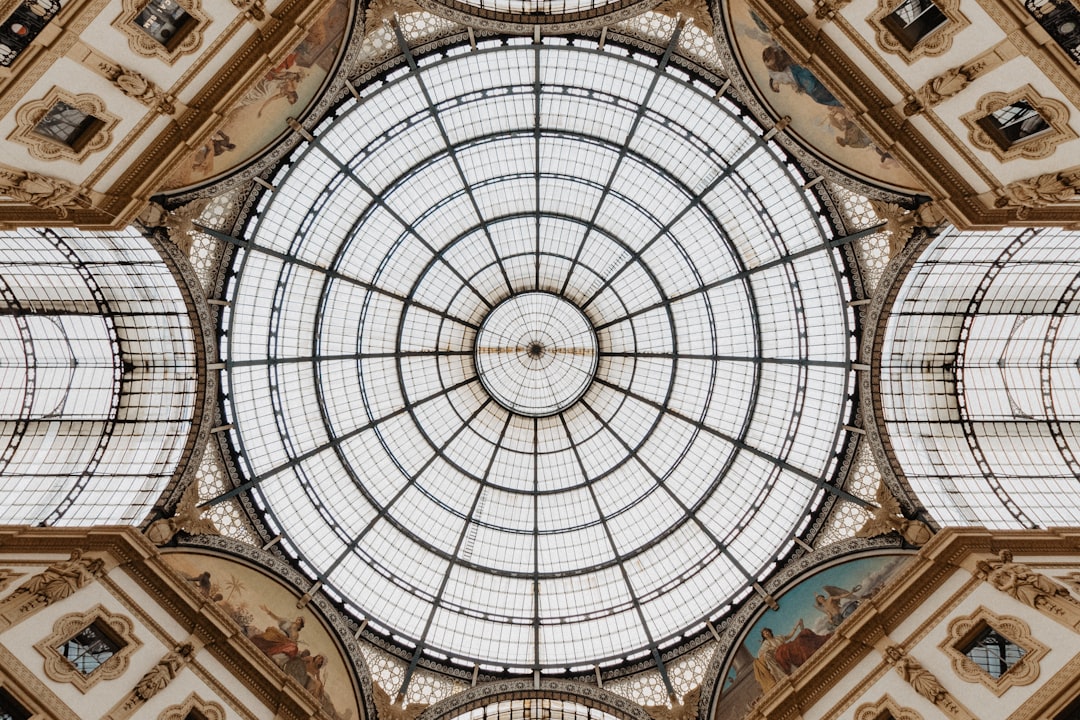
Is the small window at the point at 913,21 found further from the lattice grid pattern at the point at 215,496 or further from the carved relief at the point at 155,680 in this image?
the carved relief at the point at 155,680

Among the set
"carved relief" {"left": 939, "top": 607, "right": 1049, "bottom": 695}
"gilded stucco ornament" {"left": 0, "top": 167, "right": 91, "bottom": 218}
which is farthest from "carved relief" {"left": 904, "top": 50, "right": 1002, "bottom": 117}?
"gilded stucco ornament" {"left": 0, "top": 167, "right": 91, "bottom": 218}

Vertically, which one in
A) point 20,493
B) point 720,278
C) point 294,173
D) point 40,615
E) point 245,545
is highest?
point 294,173

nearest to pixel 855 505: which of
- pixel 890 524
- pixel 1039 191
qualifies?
pixel 890 524

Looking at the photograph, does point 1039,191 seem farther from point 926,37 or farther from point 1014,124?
point 926,37

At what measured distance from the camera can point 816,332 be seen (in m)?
22.5

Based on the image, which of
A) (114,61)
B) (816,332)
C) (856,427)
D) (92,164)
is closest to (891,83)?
(816,332)

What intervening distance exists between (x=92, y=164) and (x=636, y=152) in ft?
49.5

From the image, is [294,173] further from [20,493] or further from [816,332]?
[816,332]

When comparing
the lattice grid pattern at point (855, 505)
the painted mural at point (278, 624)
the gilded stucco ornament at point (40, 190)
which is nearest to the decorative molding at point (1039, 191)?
the lattice grid pattern at point (855, 505)

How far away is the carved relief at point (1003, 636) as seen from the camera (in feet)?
49.5

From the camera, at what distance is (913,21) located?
14016 mm

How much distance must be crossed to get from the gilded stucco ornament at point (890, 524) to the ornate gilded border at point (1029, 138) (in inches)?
402

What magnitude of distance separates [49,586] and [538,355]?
1575 centimetres

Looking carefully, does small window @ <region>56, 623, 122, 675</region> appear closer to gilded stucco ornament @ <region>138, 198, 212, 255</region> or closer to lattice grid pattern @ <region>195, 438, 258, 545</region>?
lattice grid pattern @ <region>195, 438, 258, 545</region>
